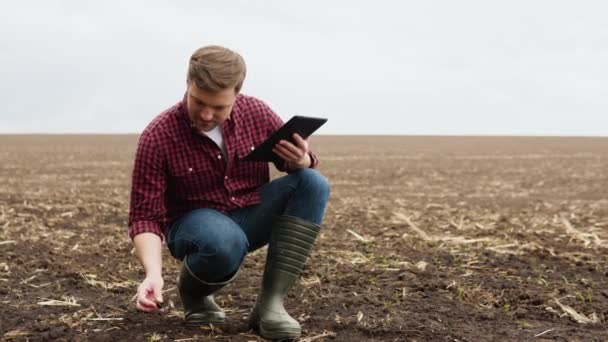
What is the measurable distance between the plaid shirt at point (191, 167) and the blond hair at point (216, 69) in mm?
326

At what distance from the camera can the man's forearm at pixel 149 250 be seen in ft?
11.4

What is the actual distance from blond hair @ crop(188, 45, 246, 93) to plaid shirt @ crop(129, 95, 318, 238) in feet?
1.07

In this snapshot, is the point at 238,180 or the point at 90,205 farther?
the point at 90,205

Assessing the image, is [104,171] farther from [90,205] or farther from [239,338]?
[239,338]

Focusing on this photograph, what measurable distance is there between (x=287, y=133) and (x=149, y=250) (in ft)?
2.78

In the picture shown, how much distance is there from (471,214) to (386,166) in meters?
12.2

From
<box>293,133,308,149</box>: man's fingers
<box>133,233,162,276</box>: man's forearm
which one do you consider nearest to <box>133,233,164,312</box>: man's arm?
<box>133,233,162,276</box>: man's forearm

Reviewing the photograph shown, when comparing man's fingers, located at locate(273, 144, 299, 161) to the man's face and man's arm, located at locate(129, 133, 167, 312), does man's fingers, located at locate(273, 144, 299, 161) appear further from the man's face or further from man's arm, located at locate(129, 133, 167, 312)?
man's arm, located at locate(129, 133, 167, 312)

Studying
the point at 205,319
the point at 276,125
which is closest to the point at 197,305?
the point at 205,319

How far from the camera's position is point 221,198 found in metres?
3.88

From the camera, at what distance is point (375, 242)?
7.12m

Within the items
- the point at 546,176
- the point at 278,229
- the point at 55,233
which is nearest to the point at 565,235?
the point at 278,229

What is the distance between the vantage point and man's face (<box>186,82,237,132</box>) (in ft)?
11.2

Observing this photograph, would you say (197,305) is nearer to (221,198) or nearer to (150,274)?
(221,198)
